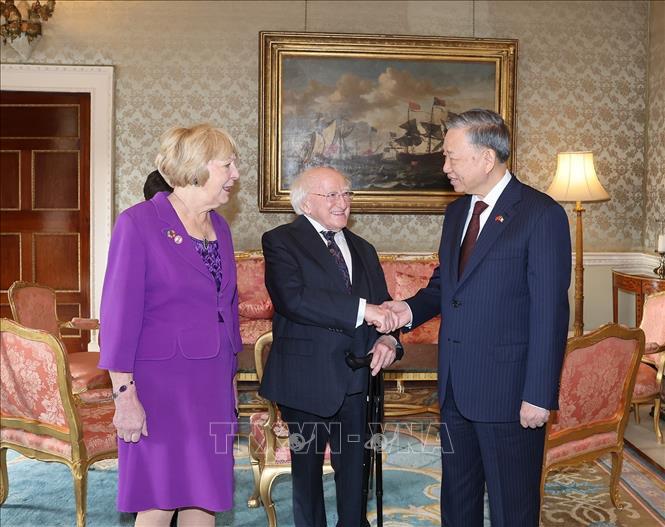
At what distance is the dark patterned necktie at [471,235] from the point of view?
257 cm

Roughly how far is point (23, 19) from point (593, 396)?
5529mm

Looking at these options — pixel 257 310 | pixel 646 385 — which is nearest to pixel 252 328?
pixel 257 310

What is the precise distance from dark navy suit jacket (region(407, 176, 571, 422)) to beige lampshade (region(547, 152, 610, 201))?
4141 mm

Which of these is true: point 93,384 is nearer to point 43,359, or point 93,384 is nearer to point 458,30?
point 43,359

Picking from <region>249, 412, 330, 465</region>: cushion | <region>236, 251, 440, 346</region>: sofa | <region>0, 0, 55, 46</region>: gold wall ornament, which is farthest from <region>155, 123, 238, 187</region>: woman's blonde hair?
<region>0, 0, 55, 46</region>: gold wall ornament

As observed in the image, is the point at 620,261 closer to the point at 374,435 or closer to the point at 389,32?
the point at 389,32

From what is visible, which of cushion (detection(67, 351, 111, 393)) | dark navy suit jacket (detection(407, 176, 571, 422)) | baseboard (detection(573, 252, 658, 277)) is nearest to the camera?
dark navy suit jacket (detection(407, 176, 571, 422))

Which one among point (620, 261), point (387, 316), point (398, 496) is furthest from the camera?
point (620, 261)

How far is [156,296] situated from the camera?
2.34 meters

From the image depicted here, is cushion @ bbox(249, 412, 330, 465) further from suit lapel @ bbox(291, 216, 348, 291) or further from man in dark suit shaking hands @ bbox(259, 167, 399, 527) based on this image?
suit lapel @ bbox(291, 216, 348, 291)

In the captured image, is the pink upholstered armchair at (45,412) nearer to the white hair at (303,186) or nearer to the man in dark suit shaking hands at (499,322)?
the white hair at (303,186)

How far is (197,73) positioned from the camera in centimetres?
681

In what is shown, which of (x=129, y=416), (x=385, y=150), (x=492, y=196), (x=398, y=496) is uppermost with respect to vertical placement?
(x=385, y=150)

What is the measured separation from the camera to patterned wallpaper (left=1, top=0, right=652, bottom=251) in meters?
6.74
